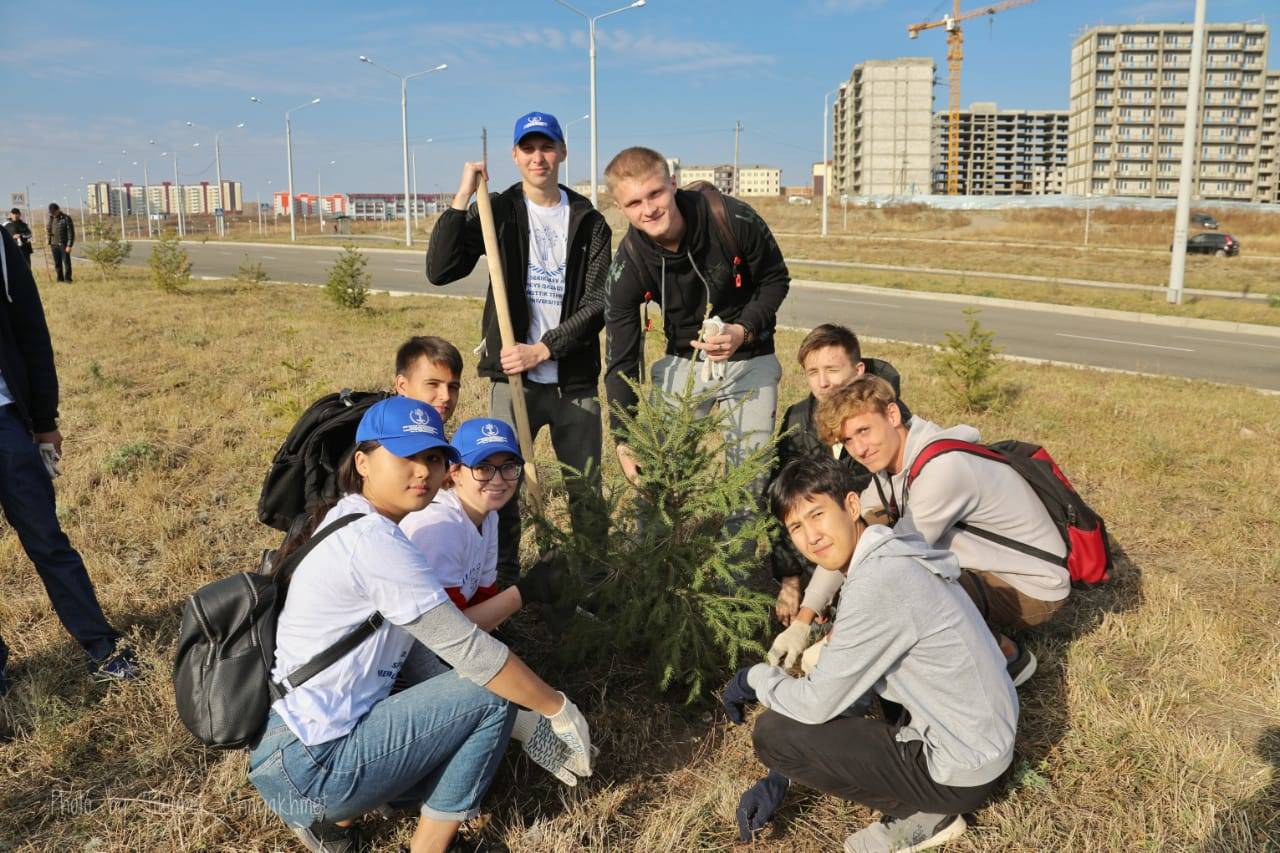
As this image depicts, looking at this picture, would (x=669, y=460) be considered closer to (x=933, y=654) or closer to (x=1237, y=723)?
(x=933, y=654)

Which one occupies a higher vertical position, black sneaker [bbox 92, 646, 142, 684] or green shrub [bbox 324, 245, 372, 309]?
green shrub [bbox 324, 245, 372, 309]

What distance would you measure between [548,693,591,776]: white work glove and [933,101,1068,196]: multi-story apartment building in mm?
144282

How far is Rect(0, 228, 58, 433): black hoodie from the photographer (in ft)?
11.3

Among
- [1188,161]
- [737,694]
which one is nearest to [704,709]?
[737,694]

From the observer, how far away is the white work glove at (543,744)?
267cm

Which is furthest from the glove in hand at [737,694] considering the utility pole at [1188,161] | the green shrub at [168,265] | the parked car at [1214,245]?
the parked car at [1214,245]

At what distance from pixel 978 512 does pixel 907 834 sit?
1.21 metres

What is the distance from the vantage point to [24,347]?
3559 millimetres

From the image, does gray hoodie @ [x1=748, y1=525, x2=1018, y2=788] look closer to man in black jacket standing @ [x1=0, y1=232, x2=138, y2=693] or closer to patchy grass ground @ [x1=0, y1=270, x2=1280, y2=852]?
patchy grass ground @ [x1=0, y1=270, x2=1280, y2=852]

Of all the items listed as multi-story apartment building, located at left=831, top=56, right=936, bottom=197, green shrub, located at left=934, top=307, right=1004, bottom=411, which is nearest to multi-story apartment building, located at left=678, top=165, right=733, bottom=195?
multi-story apartment building, located at left=831, top=56, right=936, bottom=197

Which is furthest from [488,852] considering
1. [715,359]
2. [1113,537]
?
[1113,537]

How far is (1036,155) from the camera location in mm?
148750

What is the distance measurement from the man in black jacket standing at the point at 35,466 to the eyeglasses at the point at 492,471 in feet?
5.65

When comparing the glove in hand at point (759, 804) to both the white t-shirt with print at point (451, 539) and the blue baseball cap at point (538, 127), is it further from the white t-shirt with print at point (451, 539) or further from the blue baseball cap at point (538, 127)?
the blue baseball cap at point (538, 127)
